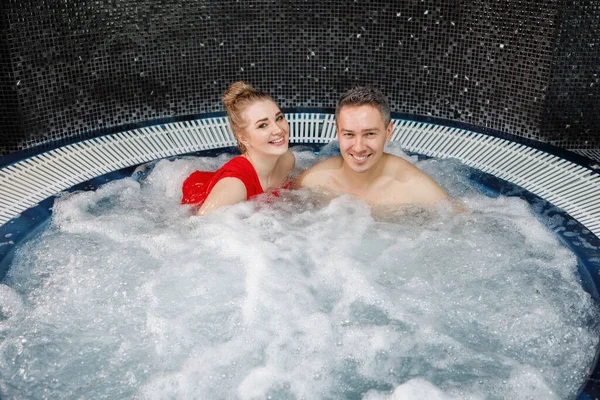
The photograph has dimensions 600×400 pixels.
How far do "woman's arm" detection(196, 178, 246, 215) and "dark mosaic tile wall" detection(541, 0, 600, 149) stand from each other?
2338mm

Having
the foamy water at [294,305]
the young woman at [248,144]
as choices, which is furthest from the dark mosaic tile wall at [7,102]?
the young woman at [248,144]

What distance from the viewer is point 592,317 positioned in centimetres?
328

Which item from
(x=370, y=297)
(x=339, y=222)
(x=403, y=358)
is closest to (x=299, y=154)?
(x=339, y=222)

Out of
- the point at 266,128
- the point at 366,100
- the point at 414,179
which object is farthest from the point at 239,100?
the point at 414,179

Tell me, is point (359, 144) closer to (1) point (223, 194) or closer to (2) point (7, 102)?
(1) point (223, 194)

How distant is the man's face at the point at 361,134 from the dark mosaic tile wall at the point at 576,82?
1838 mm

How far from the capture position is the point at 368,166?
12.1ft

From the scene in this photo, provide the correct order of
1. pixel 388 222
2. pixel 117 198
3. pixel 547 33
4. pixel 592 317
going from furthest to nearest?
pixel 547 33
pixel 117 198
pixel 388 222
pixel 592 317

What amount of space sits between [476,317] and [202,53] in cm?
305

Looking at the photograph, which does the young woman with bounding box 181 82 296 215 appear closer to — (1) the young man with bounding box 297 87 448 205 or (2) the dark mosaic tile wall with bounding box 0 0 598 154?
(1) the young man with bounding box 297 87 448 205

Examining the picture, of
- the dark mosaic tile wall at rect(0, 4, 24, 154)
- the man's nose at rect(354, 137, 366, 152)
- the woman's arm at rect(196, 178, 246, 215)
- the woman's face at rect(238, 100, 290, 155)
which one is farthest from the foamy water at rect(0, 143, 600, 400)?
the dark mosaic tile wall at rect(0, 4, 24, 154)

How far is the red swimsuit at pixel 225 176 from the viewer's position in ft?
12.9

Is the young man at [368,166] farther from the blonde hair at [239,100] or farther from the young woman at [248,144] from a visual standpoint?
the blonde hair at [239,100]

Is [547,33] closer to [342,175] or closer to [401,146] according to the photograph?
[401,146]
